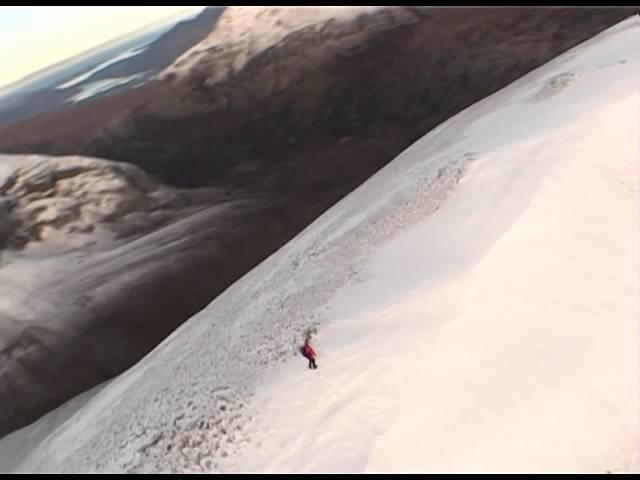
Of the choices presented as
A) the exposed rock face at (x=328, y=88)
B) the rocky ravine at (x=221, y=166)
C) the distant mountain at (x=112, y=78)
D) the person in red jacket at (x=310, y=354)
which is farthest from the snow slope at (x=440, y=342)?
the distant mountain at (x=112, y=78)

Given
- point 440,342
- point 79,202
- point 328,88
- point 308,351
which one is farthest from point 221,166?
point 440,342

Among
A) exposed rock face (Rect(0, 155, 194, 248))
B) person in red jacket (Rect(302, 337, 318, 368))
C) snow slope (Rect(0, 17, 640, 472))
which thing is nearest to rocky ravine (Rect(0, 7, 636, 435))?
exposed rock face (Rect(0, 155, 194, 248))

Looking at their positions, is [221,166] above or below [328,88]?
below

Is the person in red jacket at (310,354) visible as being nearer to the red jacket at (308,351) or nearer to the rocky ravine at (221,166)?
the red jacket at (308,351)

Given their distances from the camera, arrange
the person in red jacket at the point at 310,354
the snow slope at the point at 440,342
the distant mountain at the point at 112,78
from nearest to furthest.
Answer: the snow slope at the point at 440,342 < the person in red jacket at the point at 310,354 < the distant mountain at the point at 112,78

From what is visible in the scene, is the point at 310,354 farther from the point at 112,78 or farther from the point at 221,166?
the point at 112,78

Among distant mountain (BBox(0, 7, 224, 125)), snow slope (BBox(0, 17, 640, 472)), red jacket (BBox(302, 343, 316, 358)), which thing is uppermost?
red jacket (BBox(302, 343, 316, 358))

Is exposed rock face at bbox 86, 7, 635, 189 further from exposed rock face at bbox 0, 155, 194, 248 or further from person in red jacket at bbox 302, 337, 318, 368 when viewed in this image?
person in red jacket at bbox 302, 337, 318, 368
